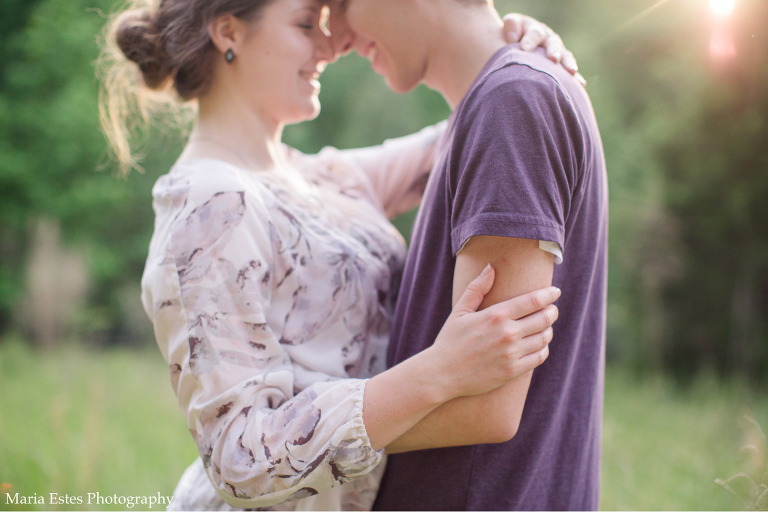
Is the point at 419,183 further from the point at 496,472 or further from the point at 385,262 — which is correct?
the point at 496,472

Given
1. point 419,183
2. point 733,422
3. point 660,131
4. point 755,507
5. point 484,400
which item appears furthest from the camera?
point 660,131

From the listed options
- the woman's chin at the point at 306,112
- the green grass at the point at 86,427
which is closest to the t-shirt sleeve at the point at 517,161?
the woman's chin at the point at 306,112

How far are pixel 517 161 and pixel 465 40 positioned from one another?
0.57 meters

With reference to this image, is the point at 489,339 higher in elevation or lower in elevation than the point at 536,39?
lower

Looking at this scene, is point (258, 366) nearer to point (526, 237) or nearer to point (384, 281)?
point (384, 281)

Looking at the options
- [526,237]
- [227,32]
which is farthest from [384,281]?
[227,32]

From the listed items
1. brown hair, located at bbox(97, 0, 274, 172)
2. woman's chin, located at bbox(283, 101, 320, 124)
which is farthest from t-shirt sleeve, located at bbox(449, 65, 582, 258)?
brown hair, located at bbox(97, 0, 274, 172)

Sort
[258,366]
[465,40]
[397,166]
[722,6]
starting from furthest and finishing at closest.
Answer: [397,166]
[722,6]
[465,40]
[258,366]

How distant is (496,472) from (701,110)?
6381 mm

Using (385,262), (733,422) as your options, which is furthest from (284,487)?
(733,422)

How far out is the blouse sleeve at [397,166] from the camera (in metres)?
2.08

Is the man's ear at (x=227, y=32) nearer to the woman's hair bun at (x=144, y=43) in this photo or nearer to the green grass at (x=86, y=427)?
the woman's hair bun at (x=144, y=43)

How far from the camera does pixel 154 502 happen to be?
2656 mm

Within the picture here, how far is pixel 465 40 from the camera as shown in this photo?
1361 mm
